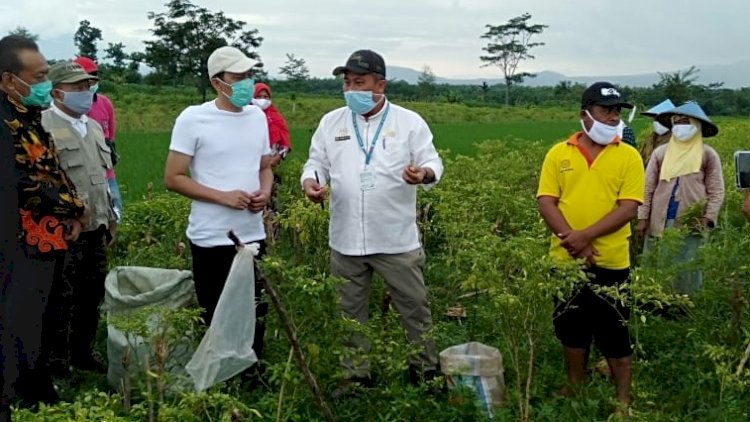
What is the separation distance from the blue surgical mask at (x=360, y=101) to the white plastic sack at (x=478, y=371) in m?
1.27

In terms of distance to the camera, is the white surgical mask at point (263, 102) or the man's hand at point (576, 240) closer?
the man's hand at point (576, 240)

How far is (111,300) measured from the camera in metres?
3.97

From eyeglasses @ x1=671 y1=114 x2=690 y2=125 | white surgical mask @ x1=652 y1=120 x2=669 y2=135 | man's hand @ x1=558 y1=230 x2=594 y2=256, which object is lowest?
man's hand @ x1=558 y1=230 x2=594 y2=256

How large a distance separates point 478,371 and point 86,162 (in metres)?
2.38

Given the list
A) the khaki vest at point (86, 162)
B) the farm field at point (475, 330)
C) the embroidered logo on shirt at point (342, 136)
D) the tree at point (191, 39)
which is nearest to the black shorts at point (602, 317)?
the farm field at point (475, 330)

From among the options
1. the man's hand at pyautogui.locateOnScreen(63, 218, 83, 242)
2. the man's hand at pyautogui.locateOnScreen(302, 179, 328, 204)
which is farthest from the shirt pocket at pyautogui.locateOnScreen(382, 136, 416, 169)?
the man's hand at pyautogui.locateOnScreen(63, 218, 83, 242)

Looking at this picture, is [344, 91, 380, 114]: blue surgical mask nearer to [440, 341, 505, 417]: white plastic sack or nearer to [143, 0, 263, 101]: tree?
[440, 341, 505, 417]: white plastic sack

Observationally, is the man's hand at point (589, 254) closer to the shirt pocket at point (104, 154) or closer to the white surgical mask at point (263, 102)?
the shirt pocket at point (104, 154)

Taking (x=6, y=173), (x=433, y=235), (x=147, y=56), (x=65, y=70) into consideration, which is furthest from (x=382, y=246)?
(x=147, y=56)

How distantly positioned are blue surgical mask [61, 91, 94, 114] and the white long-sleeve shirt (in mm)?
1321

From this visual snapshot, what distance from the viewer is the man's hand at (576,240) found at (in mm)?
3750

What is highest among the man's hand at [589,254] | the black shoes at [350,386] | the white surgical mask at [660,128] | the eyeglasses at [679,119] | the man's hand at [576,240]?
the eyeglasses at [679,119]

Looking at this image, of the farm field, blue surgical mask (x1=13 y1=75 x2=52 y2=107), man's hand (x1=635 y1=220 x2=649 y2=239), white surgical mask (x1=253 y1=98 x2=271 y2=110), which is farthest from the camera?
white surgical mask (x1=253 y1=98 x2=271 y2=110)

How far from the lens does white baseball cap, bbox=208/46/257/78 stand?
3.96 meters
